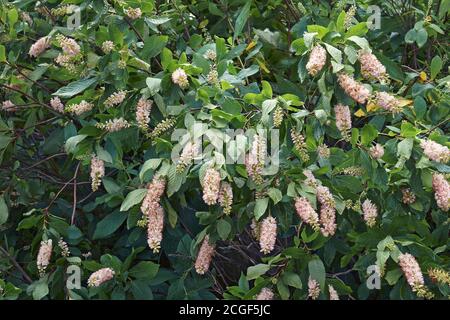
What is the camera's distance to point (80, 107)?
10.3ft

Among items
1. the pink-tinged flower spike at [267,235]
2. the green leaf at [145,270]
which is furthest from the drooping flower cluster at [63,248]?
the pink-tinged flower spike at [267,235]

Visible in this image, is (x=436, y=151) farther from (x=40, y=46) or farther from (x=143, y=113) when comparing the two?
(x=40, y=46)

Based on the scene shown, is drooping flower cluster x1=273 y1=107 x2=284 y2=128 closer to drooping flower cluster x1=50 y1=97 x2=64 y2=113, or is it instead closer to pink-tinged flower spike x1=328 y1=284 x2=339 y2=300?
pink-tinged flower spike x1=328 y1=284 x2=339 y2=300

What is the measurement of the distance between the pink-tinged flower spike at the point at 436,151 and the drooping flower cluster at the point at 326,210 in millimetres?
346

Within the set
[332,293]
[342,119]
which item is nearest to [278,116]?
[342,119]

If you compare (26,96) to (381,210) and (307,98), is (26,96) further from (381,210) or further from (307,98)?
(381,210)

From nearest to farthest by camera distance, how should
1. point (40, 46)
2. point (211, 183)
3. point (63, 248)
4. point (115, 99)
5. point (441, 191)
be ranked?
point (211, 183), point (441, 191), point (115, 99), point (63, 248), point (40, 46)

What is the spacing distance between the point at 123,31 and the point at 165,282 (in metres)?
1.11

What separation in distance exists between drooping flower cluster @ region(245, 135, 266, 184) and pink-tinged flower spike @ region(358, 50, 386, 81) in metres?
0.45

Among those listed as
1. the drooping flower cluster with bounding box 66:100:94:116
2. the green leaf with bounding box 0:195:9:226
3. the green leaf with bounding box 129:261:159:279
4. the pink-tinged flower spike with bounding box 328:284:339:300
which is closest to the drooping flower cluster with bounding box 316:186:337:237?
the pink-tinged flower spike with bounding box 328:284:339:300

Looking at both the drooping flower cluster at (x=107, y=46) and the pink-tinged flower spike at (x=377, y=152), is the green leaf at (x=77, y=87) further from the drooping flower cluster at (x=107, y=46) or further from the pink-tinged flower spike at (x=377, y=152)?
the pink-tinged flower spike at (x=377, y=152)

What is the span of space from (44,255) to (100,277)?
25 centimetres

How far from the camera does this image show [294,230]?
11.0 ft

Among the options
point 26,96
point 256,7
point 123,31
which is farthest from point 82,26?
point 256,7
